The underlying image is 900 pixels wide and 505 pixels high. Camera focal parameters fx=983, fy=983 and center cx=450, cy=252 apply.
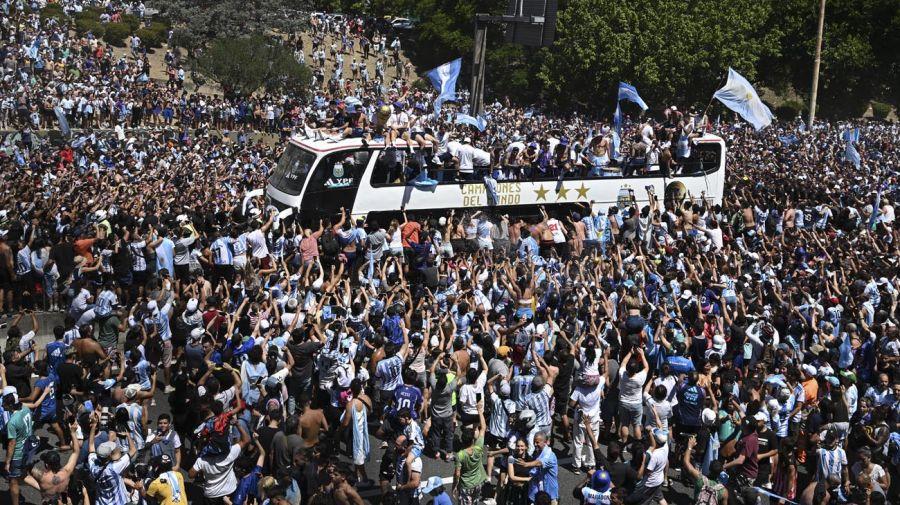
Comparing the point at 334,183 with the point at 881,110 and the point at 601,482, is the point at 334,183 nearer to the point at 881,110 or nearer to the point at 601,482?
the point at 601,482

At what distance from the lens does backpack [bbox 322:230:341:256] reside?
15.9m

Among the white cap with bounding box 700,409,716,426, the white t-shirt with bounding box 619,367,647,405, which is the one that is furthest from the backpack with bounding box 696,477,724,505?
the white t-shirt with bounding box 619,367,647,405

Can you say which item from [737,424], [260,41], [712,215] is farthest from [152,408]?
[260,41]

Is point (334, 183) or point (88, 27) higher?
point (88, 27)

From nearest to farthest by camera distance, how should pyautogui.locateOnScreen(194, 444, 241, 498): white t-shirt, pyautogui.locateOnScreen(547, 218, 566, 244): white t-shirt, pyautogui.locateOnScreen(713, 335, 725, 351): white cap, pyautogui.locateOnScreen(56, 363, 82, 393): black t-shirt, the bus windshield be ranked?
pyautogui.locateOnScreen(194, 444, 241, 498): white t-shirt
pyautogui.locateOnScreen(56, 363, 82, 393): black t-shirt
pyautogui.locateOnScreen(713, 335, 725, 351): white cap
the bus windshield
pyautogui.locateOnScreen(547, 218, 566, 244): white t-shirt

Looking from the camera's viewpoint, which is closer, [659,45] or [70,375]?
[70,375]

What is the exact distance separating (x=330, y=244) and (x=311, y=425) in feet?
20.6

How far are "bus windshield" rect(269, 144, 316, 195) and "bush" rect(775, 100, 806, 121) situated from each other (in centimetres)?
4438

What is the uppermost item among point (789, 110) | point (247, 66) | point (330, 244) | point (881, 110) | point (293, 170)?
point (881, 110)

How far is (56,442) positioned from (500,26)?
155 feet

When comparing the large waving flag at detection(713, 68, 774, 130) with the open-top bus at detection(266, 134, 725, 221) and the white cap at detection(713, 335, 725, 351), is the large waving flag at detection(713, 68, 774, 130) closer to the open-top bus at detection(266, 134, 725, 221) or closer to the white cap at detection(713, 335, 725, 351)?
the open-top bus at detection(266, 134, 725, 221)

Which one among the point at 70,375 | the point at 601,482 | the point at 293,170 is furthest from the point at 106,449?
the point at 293,170

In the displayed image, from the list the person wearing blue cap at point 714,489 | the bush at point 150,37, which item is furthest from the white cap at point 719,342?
the bush at point 150,37

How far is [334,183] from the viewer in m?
17.0
